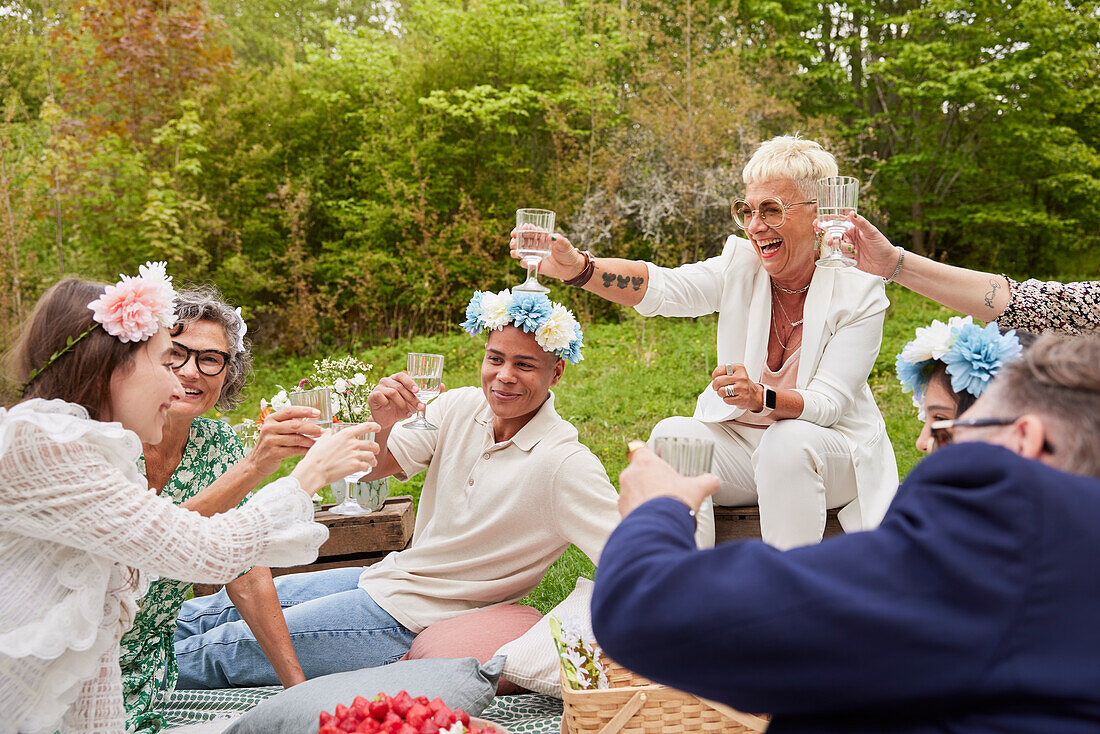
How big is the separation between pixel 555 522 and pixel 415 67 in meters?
11.2

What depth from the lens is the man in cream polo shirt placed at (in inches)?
138

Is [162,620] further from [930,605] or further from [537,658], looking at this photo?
[930,605]

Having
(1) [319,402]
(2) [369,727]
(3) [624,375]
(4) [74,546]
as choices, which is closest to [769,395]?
(1) [319,402]

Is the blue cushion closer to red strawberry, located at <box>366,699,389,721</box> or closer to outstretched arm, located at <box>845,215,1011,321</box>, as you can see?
red strawberry, located at <box>366,699,389,721</box>

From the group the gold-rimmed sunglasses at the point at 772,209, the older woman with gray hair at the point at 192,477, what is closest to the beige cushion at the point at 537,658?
the older woman with gray hair at the point at 192,477

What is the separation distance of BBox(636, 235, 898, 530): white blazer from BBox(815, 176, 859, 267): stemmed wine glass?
0.35 meters

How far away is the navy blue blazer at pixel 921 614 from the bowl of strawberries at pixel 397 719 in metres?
1.27

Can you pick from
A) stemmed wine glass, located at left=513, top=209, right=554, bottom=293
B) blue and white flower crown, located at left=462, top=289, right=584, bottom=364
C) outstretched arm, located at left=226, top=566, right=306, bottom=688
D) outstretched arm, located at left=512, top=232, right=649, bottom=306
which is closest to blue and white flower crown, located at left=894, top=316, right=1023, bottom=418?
blue and white flower crown, located at left=462, top=289, right=584, bottom=364

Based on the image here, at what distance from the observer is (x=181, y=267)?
1195cm

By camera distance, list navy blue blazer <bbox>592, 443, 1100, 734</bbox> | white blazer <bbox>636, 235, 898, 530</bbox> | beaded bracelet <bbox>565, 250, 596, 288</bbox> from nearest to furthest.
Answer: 1. navy blue blazer <bbox>592, 443, 1100, 734</bbox>
2. white blazer <bbox>636, 235, 898, 530</bbox>
3. beaded bracelet <bbox>565, 250, 596, 288</bbox>

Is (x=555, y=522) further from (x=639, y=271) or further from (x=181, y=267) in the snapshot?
(x=181, y=267)

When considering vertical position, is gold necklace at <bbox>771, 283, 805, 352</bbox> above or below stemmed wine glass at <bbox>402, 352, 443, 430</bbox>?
above

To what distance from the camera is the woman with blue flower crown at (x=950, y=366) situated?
2.44 meters

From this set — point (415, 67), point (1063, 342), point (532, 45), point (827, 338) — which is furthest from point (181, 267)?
point (1063, 342)
